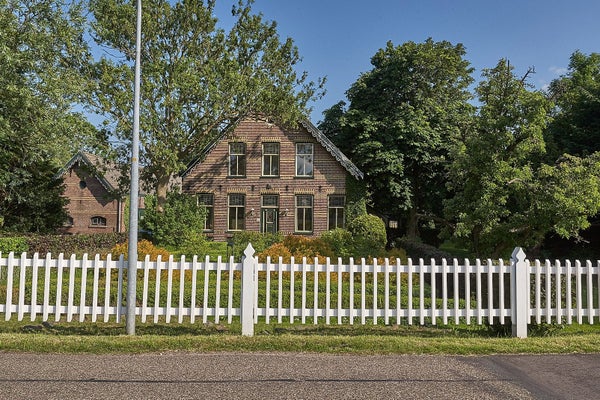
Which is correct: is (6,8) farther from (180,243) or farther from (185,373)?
(185,373)

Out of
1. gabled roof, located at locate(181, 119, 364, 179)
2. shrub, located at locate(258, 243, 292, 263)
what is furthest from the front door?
shrub, located at locate(258, 243, 292, 263)

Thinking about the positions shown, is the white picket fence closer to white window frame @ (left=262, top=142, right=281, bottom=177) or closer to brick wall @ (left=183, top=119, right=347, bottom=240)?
brick wall @ (left=183, top=119, right=347, bottom=240)

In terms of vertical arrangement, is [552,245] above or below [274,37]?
below

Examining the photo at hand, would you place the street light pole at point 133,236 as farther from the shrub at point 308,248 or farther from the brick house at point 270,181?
the brick house at point 270,181

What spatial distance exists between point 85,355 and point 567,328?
8533 millimetres

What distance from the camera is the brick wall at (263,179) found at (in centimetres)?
2847

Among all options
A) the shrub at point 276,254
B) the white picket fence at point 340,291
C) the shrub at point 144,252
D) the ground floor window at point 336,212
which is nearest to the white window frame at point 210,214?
the ground floor window at point 336,212

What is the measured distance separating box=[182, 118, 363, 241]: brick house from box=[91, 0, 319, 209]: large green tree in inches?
63.0

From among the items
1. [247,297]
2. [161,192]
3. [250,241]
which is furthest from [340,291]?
[161,192]

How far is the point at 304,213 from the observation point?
93.7 feet

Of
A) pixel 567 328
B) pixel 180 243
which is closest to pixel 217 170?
pixel 180 243

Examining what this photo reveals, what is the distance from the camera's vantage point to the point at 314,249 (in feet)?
52.1

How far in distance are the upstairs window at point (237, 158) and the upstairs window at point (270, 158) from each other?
53.1 inches

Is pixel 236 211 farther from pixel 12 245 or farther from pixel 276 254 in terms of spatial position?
pixel 276 254
